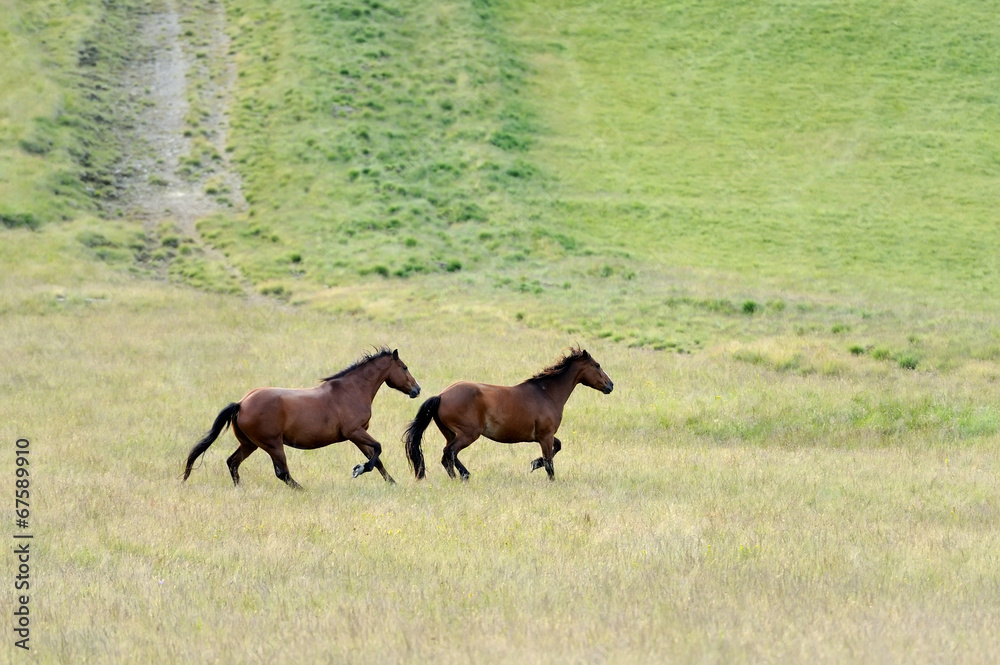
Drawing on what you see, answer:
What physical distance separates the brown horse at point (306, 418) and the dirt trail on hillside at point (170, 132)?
22630mm

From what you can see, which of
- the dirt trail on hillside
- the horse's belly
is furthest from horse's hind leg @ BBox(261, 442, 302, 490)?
the dirt trail on hillside

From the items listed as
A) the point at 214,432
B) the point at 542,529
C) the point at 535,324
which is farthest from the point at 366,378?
the point at 535,324

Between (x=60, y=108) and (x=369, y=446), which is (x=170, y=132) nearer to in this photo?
(x=60, y=108)

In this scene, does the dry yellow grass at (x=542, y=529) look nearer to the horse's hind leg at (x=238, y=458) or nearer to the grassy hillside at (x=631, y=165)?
the horse's hind leg at (x=238, y=458)

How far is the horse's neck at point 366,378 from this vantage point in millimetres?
12922

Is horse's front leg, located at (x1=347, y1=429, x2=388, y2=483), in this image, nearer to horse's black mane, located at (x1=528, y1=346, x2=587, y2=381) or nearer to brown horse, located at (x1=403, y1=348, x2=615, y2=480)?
brown horse, located at (x1=403, y1=348, x2=615, y2=480)

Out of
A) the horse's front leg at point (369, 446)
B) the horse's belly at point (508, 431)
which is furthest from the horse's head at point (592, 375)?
the horse's front leg at point (369, 446)

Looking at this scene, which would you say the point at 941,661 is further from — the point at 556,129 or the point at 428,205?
the point at 556,129

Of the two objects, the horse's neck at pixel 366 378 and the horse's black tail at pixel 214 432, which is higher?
the horse's neck at pixel 366 378

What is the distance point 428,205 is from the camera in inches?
1570

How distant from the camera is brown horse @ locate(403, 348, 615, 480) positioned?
42.2 feet

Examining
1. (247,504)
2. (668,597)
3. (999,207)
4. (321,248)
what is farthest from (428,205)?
(668,597)

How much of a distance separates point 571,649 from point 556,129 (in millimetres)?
42207

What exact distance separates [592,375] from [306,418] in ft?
13.1
